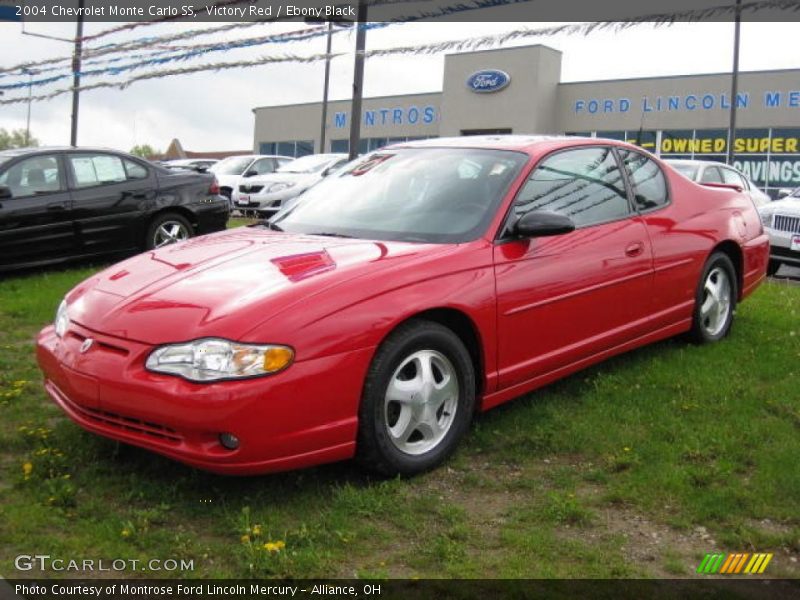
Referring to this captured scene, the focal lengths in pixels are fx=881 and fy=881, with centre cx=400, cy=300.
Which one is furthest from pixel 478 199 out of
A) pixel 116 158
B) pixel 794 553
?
pixel 116 158

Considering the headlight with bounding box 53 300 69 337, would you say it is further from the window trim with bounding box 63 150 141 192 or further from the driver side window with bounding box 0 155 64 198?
the window trim with bounding box 63 150 141 192

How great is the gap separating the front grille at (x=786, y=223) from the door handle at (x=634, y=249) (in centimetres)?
558

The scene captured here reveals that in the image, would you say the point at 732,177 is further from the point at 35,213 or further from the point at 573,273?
the point at 573,273

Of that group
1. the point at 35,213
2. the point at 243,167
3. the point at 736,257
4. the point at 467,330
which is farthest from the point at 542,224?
the point at 243,167

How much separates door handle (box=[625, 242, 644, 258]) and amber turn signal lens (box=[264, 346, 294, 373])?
7.70 ft

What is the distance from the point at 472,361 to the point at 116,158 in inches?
258

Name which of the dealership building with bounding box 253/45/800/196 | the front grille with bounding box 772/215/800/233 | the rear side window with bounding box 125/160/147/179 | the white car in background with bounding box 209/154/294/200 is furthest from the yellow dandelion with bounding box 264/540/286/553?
the dealership building with bounding box 253/45/800/196

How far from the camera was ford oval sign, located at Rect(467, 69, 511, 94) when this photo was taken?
38.7 m

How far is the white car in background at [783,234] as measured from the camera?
972 cm

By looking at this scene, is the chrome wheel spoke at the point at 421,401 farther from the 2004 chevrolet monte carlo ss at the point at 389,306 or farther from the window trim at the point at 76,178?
the window trim at the point at 76,178

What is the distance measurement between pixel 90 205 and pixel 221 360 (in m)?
6.27

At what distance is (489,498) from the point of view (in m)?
3.70

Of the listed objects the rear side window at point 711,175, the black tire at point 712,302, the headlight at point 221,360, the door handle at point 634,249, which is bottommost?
the headlight at point 221,360

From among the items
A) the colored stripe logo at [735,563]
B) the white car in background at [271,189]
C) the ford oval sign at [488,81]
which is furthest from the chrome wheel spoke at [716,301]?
the ford oval sign at [488,81]
